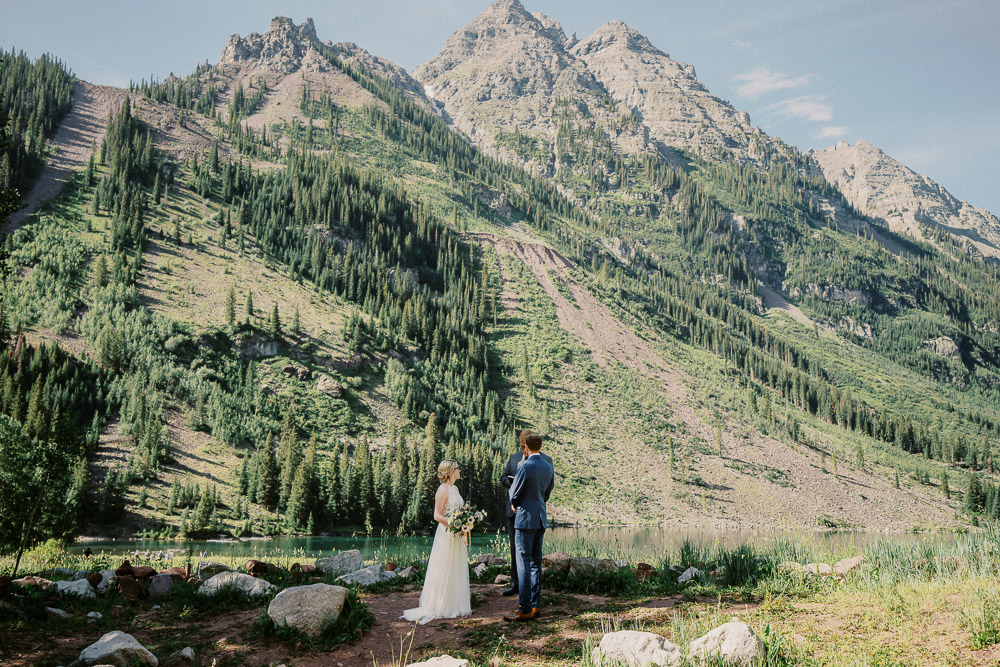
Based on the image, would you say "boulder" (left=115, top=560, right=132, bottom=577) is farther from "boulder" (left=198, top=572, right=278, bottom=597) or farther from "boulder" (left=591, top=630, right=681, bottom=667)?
"boulder" (left=591, top=630, right=681, bottom=667)

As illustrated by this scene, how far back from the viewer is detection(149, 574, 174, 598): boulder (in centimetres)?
1163

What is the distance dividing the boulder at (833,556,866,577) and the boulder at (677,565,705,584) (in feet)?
8.02

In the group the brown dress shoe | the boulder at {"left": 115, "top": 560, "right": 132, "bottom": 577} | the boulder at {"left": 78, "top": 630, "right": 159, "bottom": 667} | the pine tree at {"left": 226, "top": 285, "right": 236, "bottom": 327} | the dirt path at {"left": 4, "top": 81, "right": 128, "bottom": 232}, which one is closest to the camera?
the boulder at {"left": 78, "top": 630, "right": 159, "bottom": 667}

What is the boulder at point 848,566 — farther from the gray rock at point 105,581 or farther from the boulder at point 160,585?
the gray rock at point 105,581

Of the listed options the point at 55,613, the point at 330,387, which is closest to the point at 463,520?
the point at 55,613

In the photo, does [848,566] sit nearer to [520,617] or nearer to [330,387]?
[520,617]

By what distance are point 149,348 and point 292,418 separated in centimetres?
2204

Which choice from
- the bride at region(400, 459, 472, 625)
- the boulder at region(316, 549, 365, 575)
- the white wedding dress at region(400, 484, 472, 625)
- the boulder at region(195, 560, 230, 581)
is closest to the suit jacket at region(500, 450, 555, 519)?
the bride at region(400, 459, 472, 625)

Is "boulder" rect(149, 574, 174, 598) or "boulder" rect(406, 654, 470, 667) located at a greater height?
"boulder" rect(406, 654, 470, 667)

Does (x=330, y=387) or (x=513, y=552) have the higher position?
(x=330, y=387)

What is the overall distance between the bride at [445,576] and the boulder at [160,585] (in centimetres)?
602

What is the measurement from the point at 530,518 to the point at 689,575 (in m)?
4.67

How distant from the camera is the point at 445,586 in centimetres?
937

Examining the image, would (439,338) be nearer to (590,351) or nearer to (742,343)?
(590,351)
